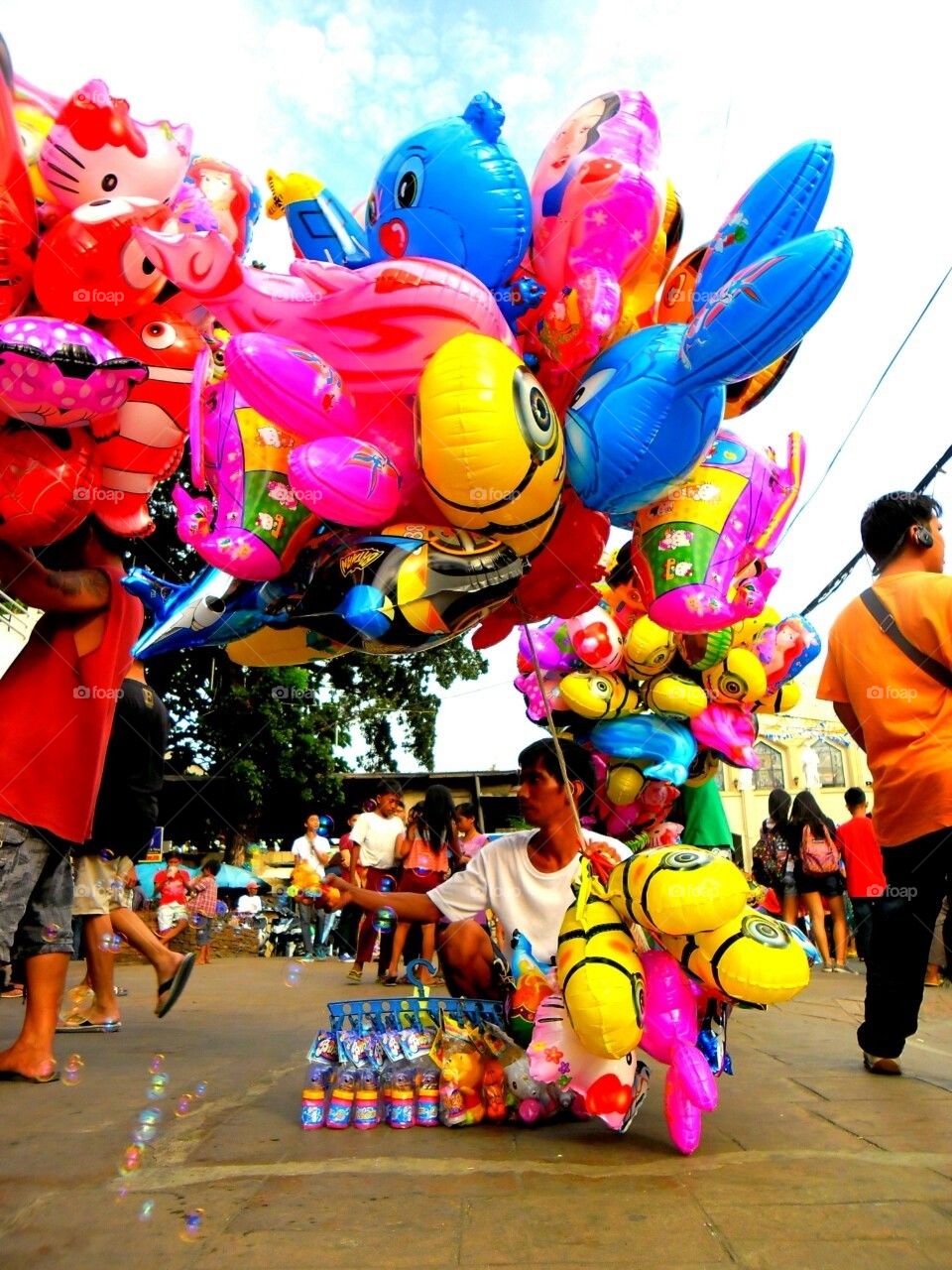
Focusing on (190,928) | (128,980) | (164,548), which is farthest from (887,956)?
(164,548)

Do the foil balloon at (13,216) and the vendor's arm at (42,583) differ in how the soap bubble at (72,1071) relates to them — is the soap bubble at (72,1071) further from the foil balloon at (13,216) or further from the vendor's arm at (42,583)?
the foil balloon at (13,216)

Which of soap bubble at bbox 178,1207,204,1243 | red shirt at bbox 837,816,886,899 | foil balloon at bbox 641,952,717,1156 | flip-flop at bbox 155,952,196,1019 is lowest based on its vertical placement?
soap bubble at bbox 178,1207,204,1243

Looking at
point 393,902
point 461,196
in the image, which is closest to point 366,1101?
point 393,902

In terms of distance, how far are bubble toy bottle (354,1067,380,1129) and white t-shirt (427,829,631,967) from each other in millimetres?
450

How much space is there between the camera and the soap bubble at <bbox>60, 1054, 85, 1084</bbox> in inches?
110

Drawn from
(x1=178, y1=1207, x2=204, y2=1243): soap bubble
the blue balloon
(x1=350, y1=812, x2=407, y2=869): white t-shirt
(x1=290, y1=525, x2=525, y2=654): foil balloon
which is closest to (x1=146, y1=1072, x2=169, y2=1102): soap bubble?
(x1=178, y1=1207, x2=204, y2=1243): soap bubble

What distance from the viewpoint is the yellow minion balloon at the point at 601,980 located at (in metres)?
1.98

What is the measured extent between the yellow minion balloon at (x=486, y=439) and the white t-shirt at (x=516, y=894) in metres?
0.90

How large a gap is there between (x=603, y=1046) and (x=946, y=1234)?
671mm

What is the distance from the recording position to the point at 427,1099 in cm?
233

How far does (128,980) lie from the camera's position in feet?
20.8

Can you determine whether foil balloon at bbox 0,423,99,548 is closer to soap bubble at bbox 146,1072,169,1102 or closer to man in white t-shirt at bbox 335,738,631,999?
man in white t-shirt at bbox 335,738,631,999

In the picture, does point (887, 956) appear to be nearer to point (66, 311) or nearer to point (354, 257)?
point (354, 257)

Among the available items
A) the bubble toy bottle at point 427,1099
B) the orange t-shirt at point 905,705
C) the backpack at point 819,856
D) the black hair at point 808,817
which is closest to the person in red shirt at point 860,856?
the backpack at point 819,856
